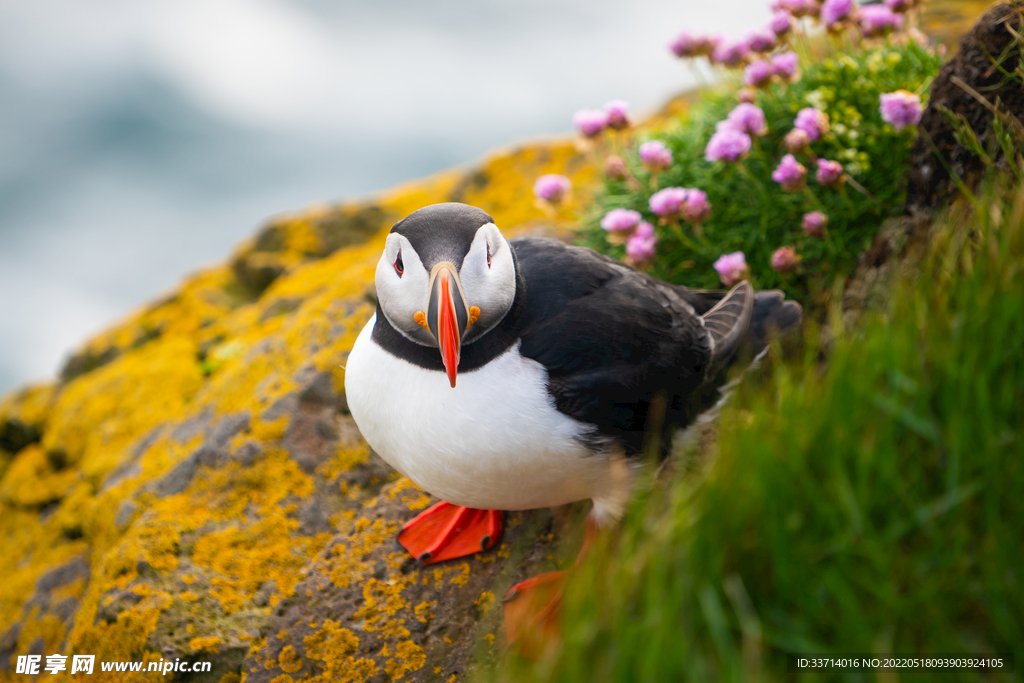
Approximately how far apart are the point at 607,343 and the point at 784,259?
178 centimetres

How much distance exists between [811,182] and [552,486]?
2.96 meters

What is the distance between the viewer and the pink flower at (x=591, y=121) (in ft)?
15.7

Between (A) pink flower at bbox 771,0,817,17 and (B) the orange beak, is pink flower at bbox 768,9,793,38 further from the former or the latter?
(B) the orange beak

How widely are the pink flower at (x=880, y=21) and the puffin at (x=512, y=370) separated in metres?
2.96

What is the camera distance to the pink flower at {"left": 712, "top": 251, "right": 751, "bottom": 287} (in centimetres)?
399

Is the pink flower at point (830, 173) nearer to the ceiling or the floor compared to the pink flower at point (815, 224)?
nearer to the ceiling

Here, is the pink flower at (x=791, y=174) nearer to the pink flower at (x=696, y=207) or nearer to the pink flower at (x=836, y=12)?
the pink flower at (x=696, y=207)

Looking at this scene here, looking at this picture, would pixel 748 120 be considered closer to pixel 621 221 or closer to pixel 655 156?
pixel 655 156

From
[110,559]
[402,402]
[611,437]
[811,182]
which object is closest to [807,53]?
[811,182]

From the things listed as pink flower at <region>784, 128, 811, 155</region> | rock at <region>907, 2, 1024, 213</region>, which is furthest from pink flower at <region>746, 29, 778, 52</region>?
rock at <region>907, 2, 1024, 213</region>

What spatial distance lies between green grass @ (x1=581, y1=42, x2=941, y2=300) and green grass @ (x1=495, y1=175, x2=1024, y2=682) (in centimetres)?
261

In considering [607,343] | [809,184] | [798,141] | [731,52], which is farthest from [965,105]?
[607,343]

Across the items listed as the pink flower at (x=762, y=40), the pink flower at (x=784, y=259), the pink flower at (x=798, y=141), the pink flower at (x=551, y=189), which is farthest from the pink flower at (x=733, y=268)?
the pink flower at (x=762, y=40)

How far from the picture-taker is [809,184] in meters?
4.27
